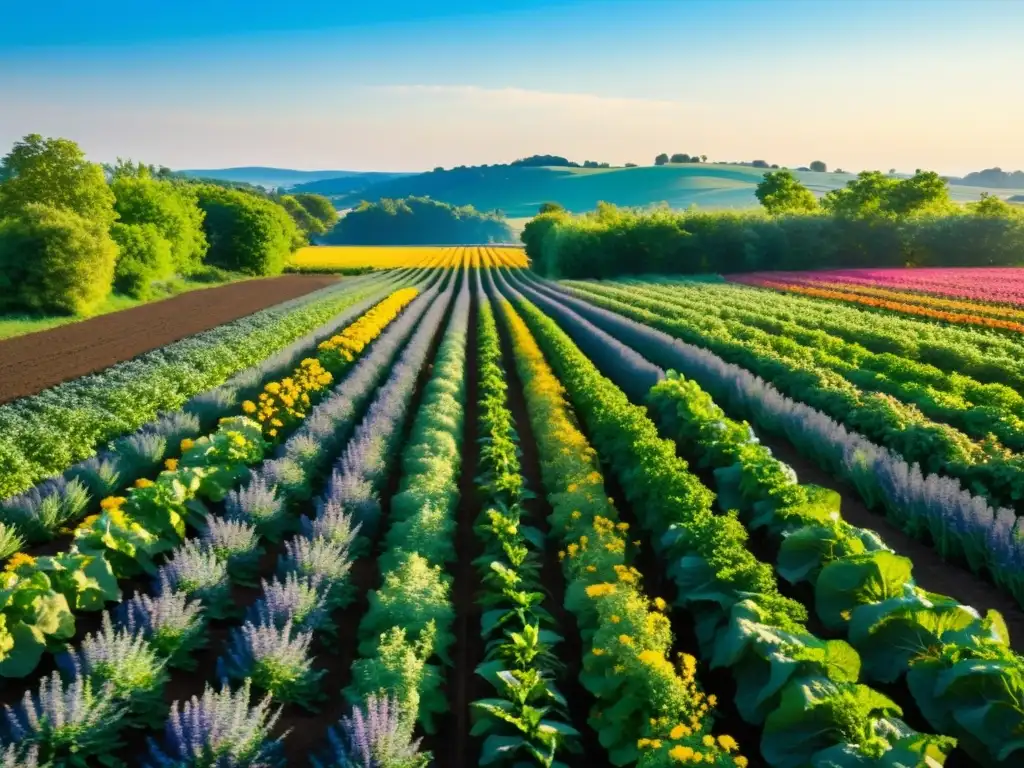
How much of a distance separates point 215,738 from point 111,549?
3.89 meters

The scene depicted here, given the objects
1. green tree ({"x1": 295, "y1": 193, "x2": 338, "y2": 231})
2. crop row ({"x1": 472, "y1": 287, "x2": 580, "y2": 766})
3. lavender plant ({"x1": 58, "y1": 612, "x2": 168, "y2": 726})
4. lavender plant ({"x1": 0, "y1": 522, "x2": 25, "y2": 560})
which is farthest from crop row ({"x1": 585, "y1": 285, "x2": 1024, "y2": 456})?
green tree ({"x1": 295, "y1": 193, "x2": 338, "y2": 231})

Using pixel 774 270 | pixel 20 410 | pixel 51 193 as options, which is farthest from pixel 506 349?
pixel 774 270

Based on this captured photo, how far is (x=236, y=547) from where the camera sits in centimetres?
741

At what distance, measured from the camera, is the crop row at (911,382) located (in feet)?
→ 36.8

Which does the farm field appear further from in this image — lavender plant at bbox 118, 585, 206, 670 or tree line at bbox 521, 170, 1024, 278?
tree line at bbox 521, 170, 1024, 278

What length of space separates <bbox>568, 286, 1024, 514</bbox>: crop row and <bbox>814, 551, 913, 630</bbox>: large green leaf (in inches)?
152

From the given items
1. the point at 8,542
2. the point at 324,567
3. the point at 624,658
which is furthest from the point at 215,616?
the point at 624,658

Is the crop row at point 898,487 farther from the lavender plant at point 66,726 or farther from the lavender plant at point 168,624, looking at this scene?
the lavender plant at point 66,726

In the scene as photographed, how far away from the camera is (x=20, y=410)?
1309cm

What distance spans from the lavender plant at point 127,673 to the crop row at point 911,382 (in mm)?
9933

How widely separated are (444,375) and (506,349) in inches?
316

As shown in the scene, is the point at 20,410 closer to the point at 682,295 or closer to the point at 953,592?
the point at 953,592

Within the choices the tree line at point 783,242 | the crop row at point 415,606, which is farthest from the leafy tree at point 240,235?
the crop row at point 415,606

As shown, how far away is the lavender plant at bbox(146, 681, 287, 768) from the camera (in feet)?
13.9
